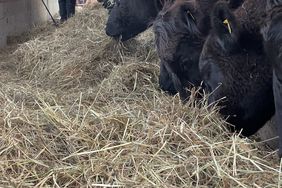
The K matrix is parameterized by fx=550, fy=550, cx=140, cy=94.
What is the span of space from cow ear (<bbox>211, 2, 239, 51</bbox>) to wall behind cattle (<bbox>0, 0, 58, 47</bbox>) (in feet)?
21.7

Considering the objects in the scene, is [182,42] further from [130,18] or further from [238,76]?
[130,18]

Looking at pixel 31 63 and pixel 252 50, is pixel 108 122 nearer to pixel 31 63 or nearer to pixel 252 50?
pixel 252 50

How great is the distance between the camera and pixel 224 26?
4059 millimetres

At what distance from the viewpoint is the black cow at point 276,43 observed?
3352 mm

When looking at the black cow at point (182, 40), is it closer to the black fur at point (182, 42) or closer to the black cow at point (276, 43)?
the black fur at point (182, 42)

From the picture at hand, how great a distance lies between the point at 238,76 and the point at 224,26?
0.38 meters

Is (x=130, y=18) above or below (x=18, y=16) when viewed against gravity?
above

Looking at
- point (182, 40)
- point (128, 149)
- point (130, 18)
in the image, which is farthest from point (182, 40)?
point (130, 18)

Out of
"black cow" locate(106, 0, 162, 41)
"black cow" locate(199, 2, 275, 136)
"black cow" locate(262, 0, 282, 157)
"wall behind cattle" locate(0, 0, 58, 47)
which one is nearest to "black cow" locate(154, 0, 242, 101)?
"black cow" locate(199, 2, 275, 136)

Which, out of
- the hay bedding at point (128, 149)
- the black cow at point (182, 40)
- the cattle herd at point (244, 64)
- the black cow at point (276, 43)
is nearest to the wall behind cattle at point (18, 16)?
the hay bedding at point (128, 149)

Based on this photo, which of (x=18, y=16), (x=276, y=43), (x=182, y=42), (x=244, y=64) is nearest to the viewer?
(x=276, y=43)

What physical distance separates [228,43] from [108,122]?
1.07 m

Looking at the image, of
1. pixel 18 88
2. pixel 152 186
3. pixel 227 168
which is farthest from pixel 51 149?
pixel 18 88

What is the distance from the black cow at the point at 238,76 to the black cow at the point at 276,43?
0.46 metres
